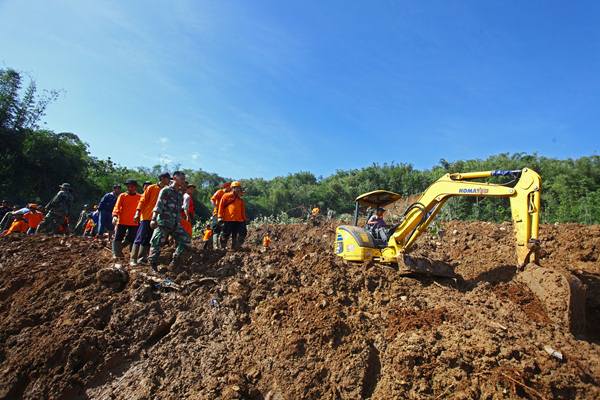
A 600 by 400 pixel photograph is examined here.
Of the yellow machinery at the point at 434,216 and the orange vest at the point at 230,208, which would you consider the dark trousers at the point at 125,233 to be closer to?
the orange vest at the point at 230,208

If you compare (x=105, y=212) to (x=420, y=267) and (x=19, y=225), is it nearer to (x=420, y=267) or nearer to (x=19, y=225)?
(x=19, y=225)

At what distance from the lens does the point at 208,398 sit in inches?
154

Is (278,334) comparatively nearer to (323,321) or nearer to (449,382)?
(323,321)

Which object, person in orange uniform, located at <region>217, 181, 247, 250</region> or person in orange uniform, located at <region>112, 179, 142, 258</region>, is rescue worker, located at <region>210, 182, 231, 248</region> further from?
person in orange uniform, located at <region>112, 179, 142, 258</region>

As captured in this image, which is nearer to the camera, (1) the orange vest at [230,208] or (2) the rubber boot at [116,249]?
(2) the rubber boot at [116,249]

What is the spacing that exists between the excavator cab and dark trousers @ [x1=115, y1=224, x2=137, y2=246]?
149 inches

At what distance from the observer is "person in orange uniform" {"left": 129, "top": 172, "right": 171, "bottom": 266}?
21.2ft

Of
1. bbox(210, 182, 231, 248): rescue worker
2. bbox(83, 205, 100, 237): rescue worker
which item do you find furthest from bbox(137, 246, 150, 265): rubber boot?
bbox(83, 205, 100, 237): rescue worker

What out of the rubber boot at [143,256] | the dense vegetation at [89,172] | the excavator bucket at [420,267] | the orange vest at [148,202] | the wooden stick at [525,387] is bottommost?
the wooden stick at [525,387]

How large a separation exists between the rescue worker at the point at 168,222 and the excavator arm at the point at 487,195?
333 centimetres

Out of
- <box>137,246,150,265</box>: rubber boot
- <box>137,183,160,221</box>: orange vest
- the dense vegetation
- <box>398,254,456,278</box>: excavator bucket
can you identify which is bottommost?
<box>137,246,150,265</box>: rubber boot

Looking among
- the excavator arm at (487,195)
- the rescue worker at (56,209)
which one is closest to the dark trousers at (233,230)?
the excavator arm at (487,195)

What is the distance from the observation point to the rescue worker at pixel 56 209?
9.61 m

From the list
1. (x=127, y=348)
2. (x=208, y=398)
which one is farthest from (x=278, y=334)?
(x=127, y=348)
